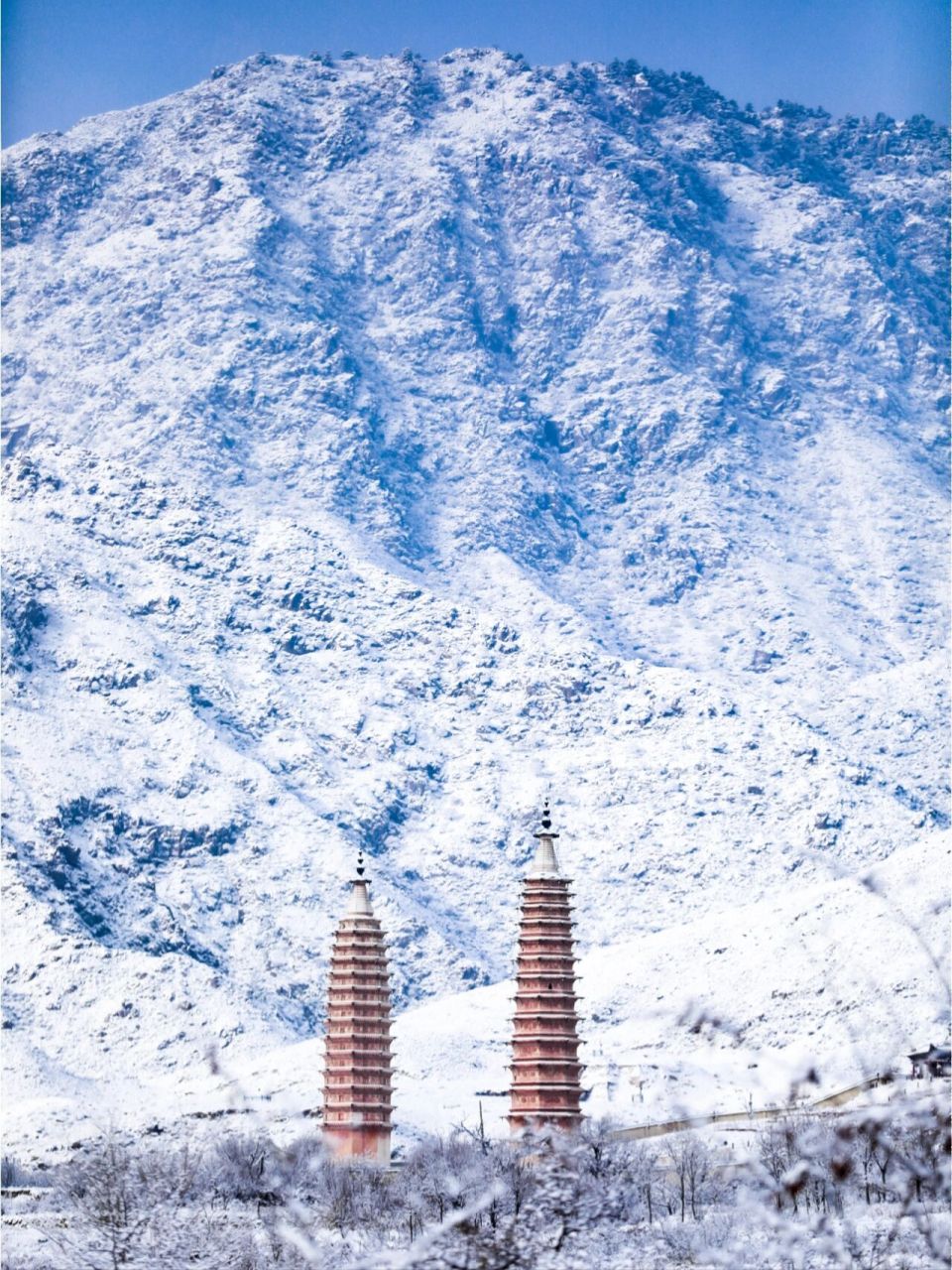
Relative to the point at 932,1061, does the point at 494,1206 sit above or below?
Result: above

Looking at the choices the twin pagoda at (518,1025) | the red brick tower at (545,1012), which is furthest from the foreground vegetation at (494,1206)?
the red brick tower at (545,1012)

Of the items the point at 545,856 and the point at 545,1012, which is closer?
the point at 545,1012

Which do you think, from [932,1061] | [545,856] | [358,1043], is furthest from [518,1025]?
[932,1061]

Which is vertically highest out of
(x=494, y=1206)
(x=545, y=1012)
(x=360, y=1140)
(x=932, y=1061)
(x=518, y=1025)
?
(x=545, y=1012)

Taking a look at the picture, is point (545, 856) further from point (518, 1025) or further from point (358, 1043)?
point (358, 1043)

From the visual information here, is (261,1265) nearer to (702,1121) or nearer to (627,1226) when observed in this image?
(627,1226)

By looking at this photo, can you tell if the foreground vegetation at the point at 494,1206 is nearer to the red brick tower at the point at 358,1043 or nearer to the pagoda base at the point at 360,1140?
the pagoda base at the point at 360,1140

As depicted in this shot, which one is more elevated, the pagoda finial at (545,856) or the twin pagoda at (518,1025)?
the pagoda finial at (545,856)

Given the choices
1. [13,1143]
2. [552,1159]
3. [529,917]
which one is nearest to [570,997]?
[529,917]
